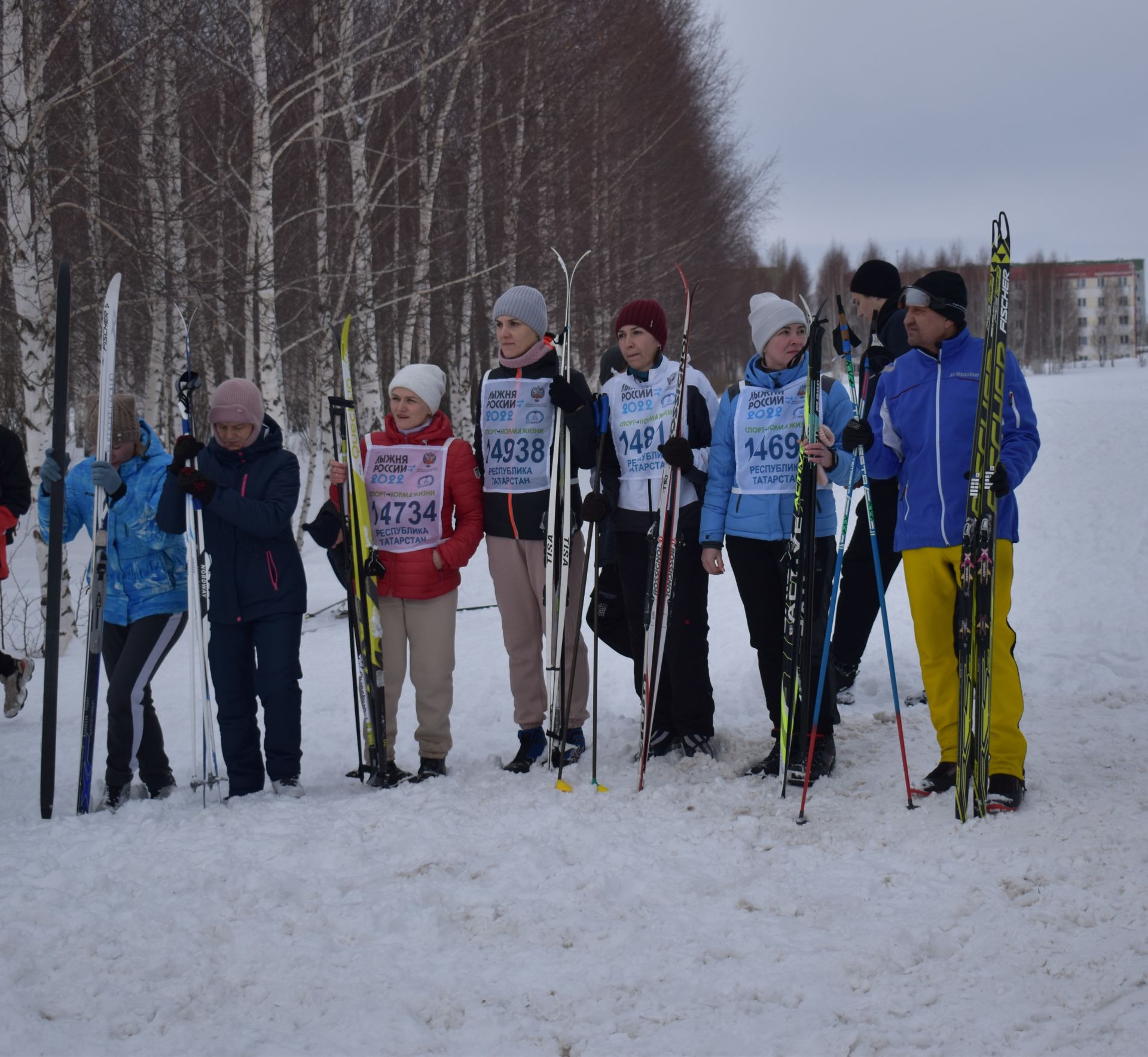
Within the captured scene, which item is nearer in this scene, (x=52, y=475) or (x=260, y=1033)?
(x=260, y=1033)

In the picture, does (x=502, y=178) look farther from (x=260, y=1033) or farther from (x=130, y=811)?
(x=260, y=1033)

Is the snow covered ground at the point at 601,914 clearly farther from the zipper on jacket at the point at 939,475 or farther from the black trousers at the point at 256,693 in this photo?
the zipper on jacket at the point at 939,475

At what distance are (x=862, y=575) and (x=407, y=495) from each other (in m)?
2.20

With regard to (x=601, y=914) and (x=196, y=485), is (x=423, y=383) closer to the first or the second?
(x=196, y=485)

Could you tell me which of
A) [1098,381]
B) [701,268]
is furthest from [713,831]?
[1098,381]

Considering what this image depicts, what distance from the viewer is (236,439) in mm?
3881

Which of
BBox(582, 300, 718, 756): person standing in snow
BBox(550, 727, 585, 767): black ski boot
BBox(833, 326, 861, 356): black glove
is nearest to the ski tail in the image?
BBox(550, 727, 585, 767): black ski boot

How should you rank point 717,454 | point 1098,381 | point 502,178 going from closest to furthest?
point 717,454 < point 502,178 < point 1098,381

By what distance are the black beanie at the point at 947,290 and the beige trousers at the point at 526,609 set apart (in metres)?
1.73

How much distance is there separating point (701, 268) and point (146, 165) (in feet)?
41.0

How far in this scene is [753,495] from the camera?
12.9 ft

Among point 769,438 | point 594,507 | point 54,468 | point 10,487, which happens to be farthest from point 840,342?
point 10,487

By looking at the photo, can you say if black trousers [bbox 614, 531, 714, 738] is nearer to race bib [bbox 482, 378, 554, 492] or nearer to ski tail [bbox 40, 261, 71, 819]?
race bib [bbox 482, 378, 554, 492]

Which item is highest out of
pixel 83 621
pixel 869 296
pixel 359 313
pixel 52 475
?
pixel 359 313
